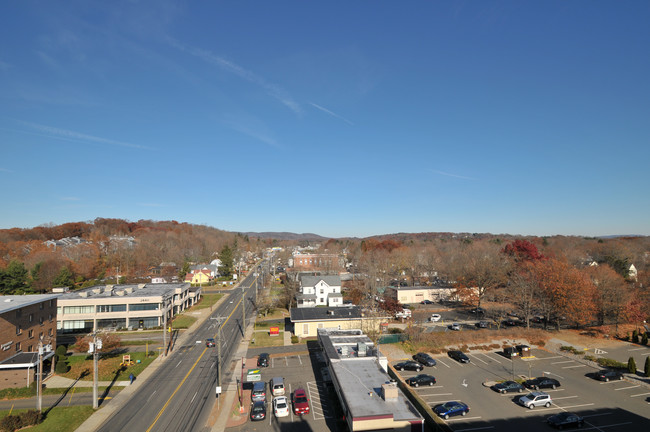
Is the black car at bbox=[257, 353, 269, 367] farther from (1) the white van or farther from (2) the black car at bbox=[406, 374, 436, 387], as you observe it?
(2) the black car at bbox=[406, 374, 436, 387]

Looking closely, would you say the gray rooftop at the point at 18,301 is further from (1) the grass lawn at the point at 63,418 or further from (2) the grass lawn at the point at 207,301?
(2) the grass lawn at the point at 207,301

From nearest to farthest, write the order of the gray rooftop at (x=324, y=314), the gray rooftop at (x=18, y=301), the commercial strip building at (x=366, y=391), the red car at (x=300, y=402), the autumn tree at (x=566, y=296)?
1. the commercial strip building at (x=366, y=391)
2. the red car at (x=300, y=402)
3. the gray rooftop at (x=18, y=301)
4. the gray rooftop at (x=324, y=314)
5. the autumn tree at (x=566, y=296)

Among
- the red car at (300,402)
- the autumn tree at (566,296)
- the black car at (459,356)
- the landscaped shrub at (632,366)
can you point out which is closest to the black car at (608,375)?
the landscaped shrub at (632,366)

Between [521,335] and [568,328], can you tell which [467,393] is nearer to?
[521,335]

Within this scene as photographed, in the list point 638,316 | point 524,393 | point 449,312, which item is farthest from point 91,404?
point 638,316

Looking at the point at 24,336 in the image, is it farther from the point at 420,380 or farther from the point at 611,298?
the point at 611,298

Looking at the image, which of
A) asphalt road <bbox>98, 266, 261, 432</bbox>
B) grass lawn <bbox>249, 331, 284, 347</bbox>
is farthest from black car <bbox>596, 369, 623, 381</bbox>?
asphalt road <bbox>98, 266, 261, 432</bbox>

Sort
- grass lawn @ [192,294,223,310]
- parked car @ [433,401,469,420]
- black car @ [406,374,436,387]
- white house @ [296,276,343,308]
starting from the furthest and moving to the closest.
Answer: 1. grass lawn @ [192,294,223,310]
2. white house @ [296,276,343,308]
3. black car @ [406,374,436,387]
4. parked car @ [433,401,469,420]
